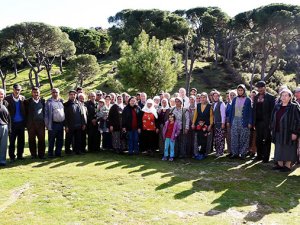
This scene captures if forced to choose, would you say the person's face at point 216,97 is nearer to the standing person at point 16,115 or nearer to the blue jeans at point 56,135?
the blue jeans at point 56,135

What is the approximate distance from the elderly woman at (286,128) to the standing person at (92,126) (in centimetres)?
557

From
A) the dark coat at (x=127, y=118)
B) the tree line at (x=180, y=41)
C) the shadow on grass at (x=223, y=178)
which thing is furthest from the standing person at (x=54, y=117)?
the tree line at (x=180, y=41)

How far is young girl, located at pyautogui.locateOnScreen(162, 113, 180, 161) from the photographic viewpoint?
399 inches

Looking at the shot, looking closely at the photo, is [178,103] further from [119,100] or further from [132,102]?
[119,100]

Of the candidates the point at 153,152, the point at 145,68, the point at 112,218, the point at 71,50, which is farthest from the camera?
the point at 71,50

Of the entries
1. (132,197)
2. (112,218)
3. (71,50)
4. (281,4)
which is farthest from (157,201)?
(71,50)

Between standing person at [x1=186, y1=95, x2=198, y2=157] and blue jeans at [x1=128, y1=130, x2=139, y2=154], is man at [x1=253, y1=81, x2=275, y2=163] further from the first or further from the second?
blue jeans at [x1=128, y1=130, x2=139, y2=154]

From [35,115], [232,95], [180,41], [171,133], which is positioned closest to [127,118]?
[171,133]

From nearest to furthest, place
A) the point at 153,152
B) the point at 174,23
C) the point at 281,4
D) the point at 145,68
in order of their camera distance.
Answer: the point at 153,152, the point at 145,68, the point at 281,4, the point at 174,23

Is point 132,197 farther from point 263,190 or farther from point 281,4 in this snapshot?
point 281,4

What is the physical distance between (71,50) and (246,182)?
37.9m

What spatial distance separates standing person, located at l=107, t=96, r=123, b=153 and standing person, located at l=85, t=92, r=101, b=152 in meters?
0.60

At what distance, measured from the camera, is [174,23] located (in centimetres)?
3806

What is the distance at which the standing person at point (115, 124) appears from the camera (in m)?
11.0
